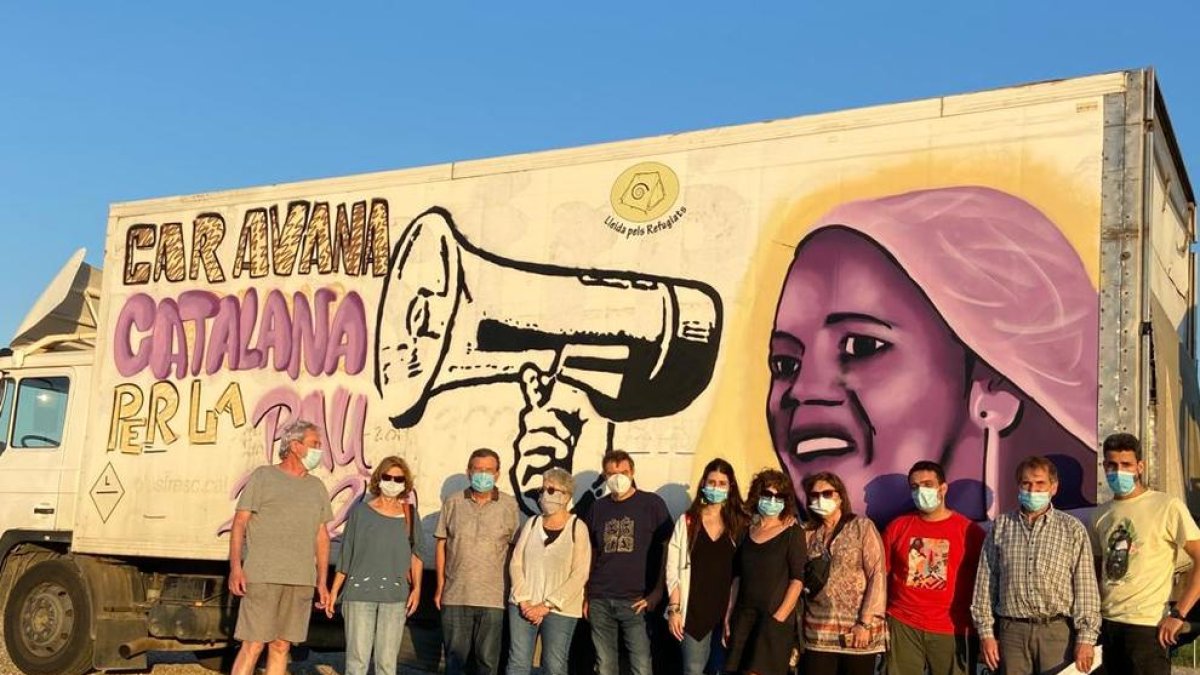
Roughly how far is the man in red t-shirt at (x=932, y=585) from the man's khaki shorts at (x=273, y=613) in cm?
349

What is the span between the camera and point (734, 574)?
24.0 feet

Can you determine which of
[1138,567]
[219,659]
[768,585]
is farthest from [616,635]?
[219,659]

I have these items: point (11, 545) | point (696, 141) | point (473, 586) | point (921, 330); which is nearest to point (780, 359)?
point (921, 330)

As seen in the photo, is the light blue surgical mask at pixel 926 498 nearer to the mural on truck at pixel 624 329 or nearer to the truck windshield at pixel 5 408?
the mural on truck at pixel 624 329

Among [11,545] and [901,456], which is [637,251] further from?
[11,545]

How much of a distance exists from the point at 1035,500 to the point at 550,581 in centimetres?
287

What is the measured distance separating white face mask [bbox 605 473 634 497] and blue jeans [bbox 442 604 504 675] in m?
1.11

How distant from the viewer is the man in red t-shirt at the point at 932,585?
266 inches

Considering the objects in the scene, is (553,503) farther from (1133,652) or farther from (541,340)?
(1133,652)

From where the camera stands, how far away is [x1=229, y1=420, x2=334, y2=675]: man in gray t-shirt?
7707 mm

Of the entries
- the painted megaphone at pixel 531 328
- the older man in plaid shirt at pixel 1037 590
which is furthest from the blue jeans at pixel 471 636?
the older man in plaid shirt at pixel 1037 590

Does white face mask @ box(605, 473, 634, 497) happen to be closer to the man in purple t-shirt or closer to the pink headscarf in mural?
the man in purple t-shirt

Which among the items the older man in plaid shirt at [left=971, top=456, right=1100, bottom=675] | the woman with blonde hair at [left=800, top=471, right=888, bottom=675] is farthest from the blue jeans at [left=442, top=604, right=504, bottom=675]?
the older man in plaid shirt at [left=971, top=456, right=1100, bottom=675]

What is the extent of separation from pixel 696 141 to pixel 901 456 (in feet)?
8.09
